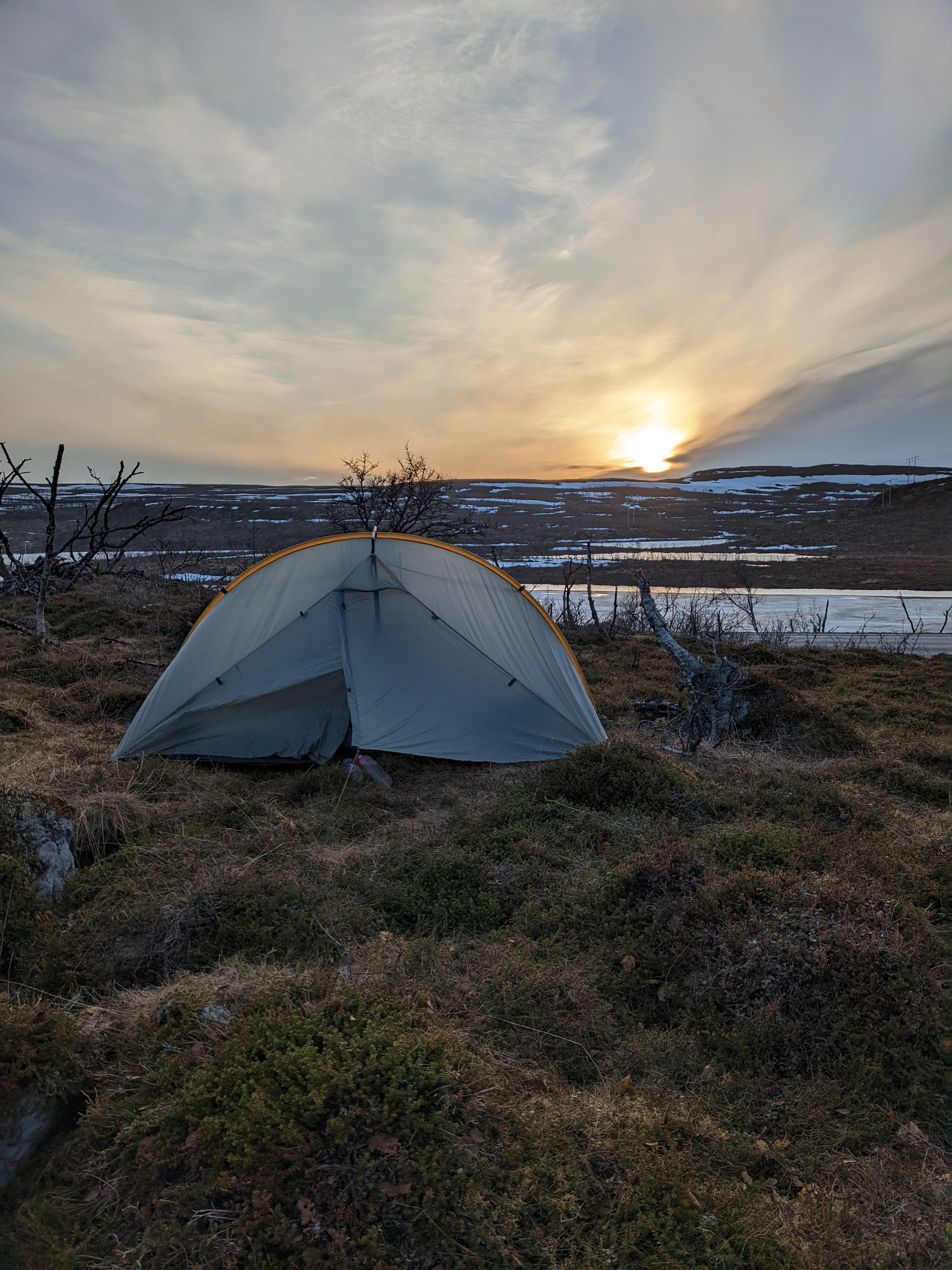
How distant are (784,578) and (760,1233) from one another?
102ft

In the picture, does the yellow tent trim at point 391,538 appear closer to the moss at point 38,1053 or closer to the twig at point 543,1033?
the twig at point 543,1033

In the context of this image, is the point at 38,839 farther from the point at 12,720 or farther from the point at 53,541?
the point at 12,720

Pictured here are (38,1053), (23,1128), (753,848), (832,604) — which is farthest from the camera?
(832,604)

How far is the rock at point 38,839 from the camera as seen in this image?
4281 mm

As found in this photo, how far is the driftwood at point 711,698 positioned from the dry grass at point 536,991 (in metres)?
1.00

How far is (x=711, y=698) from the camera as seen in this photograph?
8219 millimetres

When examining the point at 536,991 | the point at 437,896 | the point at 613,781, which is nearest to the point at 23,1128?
the point at 536,991

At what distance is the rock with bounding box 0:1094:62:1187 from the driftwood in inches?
270

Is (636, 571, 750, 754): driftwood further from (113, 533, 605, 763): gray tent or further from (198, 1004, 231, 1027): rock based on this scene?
(198, 1004, 231, 1027): rock

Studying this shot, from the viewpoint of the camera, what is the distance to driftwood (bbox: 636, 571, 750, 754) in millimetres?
8156

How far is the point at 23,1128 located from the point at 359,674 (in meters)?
4.84

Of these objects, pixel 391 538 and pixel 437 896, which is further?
pixel 391 538

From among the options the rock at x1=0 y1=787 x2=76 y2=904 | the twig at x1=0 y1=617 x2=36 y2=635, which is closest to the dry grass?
the rock at x1=0 y1=787 x2=76 y2=904

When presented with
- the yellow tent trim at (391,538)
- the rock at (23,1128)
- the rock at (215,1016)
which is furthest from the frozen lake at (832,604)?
the rock at (23,1128)
